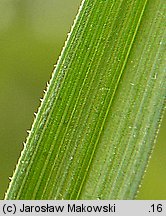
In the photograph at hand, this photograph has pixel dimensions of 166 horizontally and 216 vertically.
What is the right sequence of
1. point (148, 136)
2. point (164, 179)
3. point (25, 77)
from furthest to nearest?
point (25, 77) → point (164, 179) → point (148, 136)

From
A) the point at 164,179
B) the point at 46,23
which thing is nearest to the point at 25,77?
the point at 46,23

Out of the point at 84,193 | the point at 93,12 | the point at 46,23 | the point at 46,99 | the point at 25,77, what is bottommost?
the point at 84,193

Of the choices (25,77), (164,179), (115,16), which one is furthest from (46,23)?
(115,16)

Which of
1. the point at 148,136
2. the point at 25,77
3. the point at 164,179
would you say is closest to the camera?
the point at 148,136

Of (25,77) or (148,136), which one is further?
(25,77)

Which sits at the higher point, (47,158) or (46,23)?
(46,23)

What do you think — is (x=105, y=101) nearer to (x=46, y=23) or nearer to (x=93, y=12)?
(x=93, y=12)
